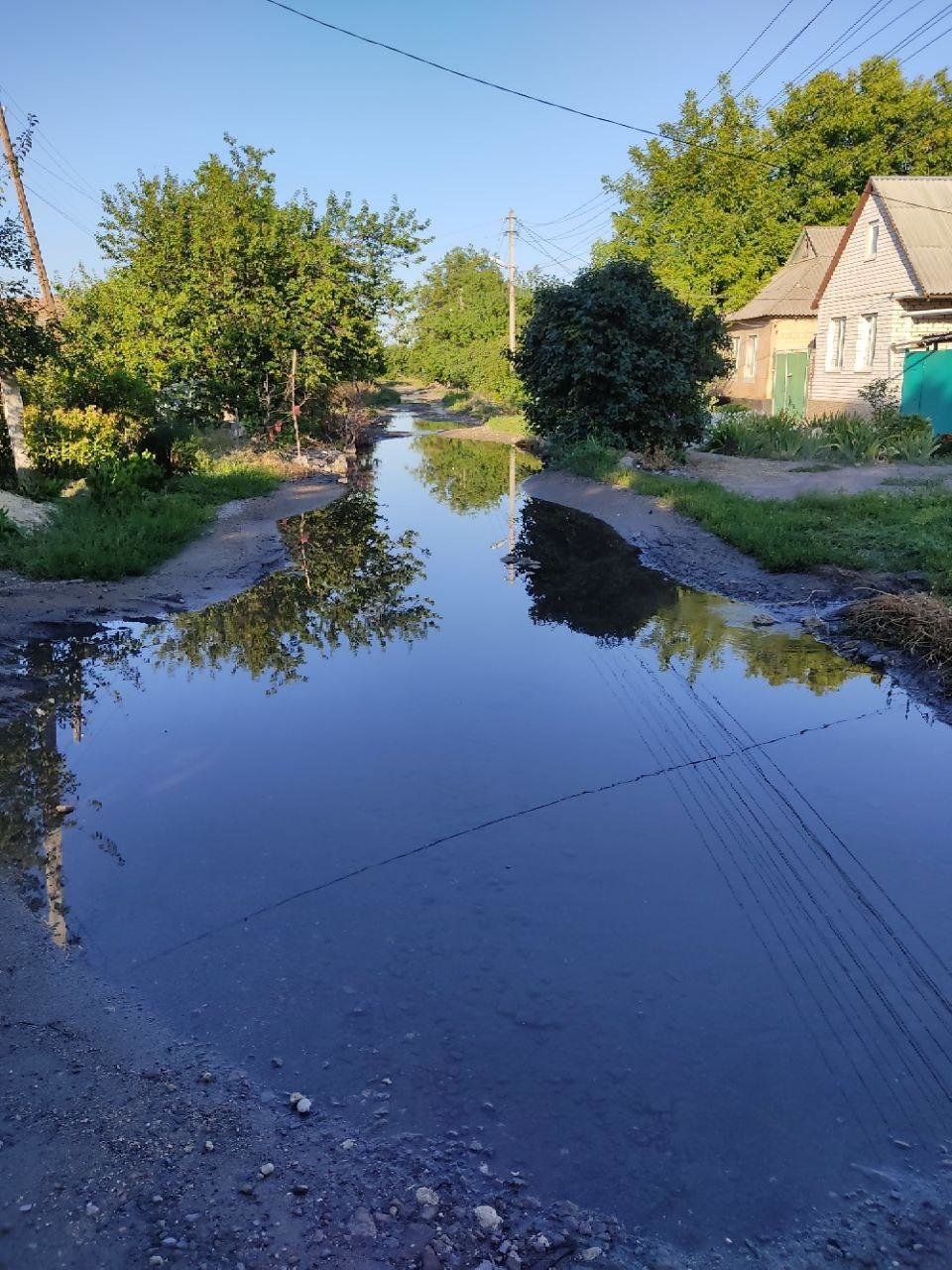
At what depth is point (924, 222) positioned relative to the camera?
878 inches

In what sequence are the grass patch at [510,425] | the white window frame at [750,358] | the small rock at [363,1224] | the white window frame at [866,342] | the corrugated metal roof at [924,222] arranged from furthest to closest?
the grass patch at [510,425] < the white window frame at [750,358] < the white window frame at [866,342] < the corrugated metal roof at [924,222] < the small rock at [363,1224]

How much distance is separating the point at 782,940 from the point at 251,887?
8.50 ft

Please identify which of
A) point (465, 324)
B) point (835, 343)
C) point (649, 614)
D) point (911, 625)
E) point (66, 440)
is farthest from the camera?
point (465, 324)

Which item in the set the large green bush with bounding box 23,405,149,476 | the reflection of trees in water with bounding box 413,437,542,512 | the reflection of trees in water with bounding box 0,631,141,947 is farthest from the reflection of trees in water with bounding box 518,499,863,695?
the large green bush with bounding box 23,405,149,476

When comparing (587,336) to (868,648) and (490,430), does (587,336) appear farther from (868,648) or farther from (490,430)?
(490,430)

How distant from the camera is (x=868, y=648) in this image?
7.91 meters

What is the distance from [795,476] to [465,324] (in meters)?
42.2

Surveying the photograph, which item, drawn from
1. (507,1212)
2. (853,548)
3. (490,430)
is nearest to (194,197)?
(490,430)

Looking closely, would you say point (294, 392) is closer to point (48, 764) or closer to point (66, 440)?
point (66, 440)

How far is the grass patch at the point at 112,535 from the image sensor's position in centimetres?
1058

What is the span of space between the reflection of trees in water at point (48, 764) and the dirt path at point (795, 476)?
10.7 metres

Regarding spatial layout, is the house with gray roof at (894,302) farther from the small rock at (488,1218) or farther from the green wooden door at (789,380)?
the small rock at (488,1218)

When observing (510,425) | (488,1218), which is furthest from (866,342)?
(488,1218)

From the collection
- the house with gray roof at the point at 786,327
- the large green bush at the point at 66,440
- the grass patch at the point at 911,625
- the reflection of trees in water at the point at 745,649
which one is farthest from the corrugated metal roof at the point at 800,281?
the grass patch at the point at 911,625
